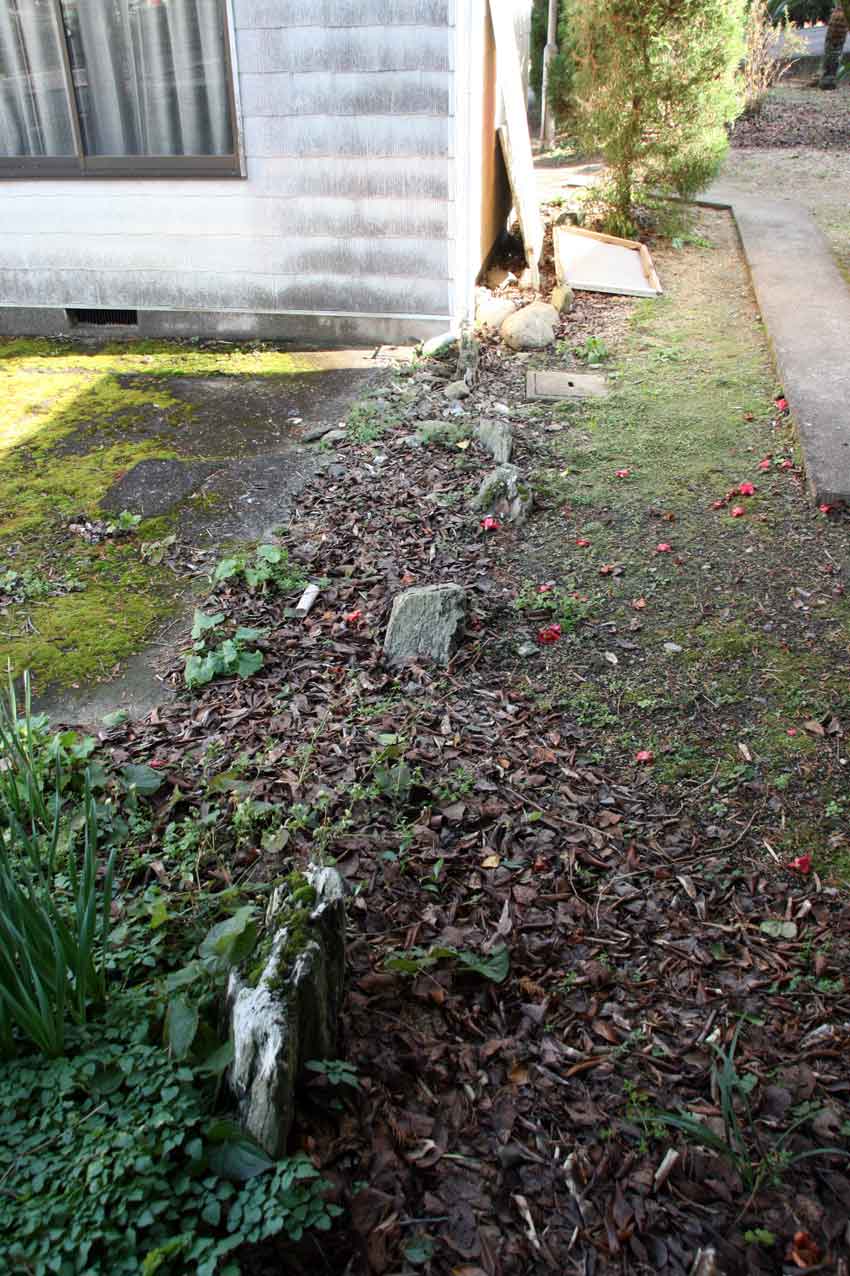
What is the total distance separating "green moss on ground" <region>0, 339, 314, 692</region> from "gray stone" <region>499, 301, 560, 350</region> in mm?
1344

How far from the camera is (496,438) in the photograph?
4773 millimetres

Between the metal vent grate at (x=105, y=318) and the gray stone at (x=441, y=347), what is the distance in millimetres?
2260

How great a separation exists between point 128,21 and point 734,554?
17.6 ft

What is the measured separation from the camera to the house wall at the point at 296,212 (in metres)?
5.66

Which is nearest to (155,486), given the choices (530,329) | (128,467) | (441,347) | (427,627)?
(128,467)

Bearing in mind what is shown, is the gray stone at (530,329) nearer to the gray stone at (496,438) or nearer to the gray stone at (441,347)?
the gray stone at (441,347)

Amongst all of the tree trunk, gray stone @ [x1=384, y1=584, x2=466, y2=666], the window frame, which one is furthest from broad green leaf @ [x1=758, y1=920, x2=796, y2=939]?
the tree trunk

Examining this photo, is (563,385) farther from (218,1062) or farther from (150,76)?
(218,1062)

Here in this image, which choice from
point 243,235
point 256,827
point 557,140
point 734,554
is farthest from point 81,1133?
point 557,140

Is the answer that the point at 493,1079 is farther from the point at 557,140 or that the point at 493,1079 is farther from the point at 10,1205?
the point at 557,140

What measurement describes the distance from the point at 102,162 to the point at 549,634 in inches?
202

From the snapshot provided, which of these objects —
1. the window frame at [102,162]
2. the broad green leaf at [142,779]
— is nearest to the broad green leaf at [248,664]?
the broad green leaf at [142,779]

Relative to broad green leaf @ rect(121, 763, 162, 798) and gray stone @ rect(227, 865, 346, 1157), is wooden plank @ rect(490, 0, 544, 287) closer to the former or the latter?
broad green leaf @ rect(121, 763, 162, 798)

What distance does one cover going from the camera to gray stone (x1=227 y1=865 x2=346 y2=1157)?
1613 mm
